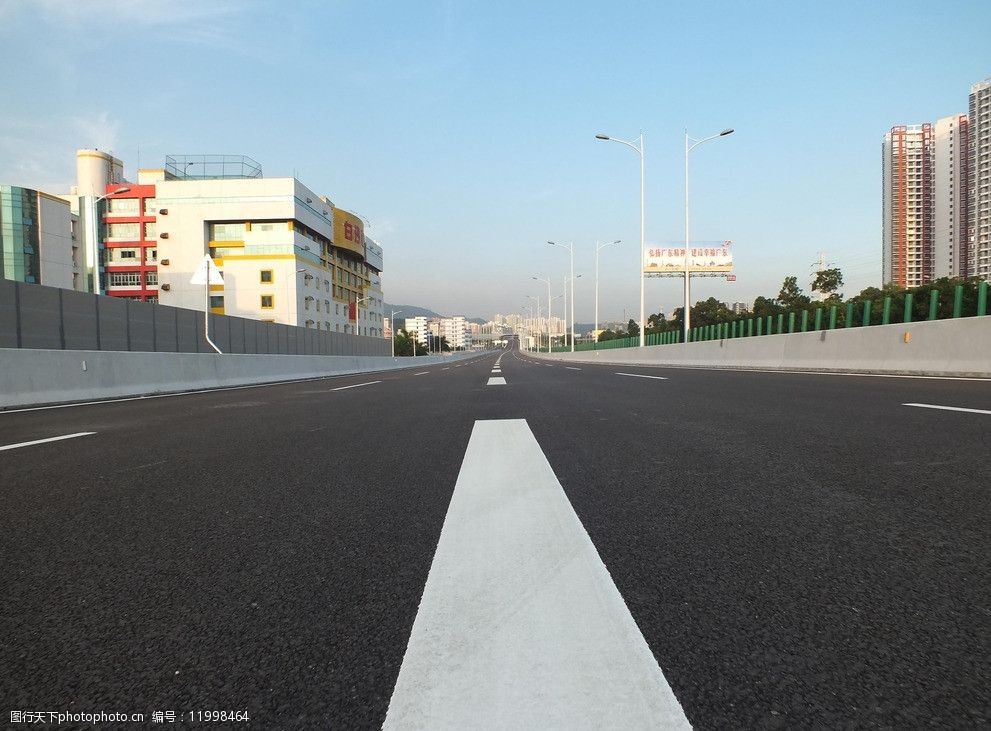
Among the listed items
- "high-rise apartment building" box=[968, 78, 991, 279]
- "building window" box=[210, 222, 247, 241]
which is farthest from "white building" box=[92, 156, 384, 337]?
"high-rise apartment building" box=[968, 78, 991, 279]

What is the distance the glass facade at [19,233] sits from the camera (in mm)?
74375

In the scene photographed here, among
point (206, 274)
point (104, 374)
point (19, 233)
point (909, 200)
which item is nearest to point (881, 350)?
point (104, 374)

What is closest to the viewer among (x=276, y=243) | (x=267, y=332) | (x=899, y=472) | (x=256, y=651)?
(x=256, y=651)

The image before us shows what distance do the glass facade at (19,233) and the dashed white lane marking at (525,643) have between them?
305 feet

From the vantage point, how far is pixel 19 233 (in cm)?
7588

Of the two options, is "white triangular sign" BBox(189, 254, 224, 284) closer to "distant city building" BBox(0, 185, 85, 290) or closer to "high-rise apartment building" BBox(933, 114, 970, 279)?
"distant city building" BBox(0, 185, 85, 290)

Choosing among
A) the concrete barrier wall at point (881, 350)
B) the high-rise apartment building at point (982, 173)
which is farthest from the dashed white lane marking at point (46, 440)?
the high-rise apartment building at point (982, 173)

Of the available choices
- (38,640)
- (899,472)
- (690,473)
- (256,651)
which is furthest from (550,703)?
(899,472)

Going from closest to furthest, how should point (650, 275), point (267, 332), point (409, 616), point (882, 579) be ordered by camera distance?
point (409, 616) < point (882, 579) < point (267, 332) < point (650, 275)

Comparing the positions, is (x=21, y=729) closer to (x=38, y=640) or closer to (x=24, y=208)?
(x=38, y=640)

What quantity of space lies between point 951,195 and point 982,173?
16103 millimetres

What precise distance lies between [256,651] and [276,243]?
245 ft

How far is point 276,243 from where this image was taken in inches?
2744

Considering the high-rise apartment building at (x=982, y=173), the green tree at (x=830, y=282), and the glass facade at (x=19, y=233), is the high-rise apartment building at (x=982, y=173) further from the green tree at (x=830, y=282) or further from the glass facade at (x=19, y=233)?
the glass facade at (x=19, y=233)
